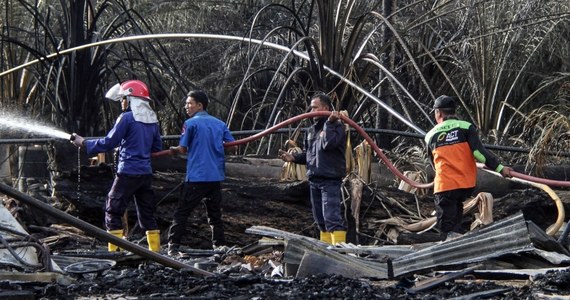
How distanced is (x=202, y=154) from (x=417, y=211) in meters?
2.40

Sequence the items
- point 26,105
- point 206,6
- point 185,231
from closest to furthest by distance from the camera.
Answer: point 185,231 → point 26,105 → point 206,6

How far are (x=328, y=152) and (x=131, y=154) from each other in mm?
1850

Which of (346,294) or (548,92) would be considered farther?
(548,92)

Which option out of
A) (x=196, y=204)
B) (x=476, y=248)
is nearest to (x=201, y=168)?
(x=196, y=204)

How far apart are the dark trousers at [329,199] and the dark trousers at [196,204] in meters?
0.97

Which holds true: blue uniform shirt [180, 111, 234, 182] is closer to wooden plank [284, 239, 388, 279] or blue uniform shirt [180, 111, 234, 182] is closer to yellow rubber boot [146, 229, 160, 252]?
yellow rubber boot [146, 229, 160, 252]

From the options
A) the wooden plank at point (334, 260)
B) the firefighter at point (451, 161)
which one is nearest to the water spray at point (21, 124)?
the wooden plank at point (334, 260)

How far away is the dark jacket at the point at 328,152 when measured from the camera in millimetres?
10703

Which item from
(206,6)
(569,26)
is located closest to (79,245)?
(569,26)

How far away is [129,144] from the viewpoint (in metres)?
10.9

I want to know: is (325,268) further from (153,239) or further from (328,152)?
(153,239)

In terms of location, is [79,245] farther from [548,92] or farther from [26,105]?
[548,92]

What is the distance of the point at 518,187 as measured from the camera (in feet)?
42.2

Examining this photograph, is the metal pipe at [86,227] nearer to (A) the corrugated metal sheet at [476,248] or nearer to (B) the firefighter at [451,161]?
(A) the corrugated metal sheet at [476,248]
